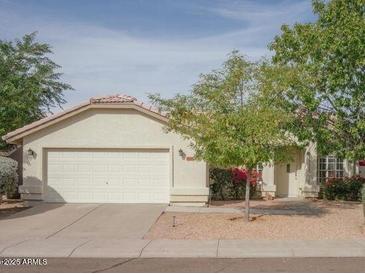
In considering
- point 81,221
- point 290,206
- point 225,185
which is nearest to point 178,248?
point 81,221

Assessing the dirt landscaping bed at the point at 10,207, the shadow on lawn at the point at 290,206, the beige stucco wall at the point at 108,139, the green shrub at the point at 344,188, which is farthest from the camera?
the green shrub at the point at 344,188

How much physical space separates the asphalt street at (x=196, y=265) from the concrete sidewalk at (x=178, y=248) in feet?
1.21

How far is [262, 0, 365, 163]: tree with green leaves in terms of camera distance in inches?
720

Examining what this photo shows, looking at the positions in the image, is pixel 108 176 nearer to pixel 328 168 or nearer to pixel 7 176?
pixel 7 176

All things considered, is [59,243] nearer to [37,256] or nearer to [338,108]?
[37,256]

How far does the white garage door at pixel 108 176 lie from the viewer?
2058cm

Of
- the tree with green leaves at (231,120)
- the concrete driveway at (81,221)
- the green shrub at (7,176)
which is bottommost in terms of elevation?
the concrete driveway at (81,221)

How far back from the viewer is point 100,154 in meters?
20.8

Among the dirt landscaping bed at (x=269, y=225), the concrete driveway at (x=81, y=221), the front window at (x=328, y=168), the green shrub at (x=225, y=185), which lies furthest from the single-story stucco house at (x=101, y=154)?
the front window at (x=328, y=168)

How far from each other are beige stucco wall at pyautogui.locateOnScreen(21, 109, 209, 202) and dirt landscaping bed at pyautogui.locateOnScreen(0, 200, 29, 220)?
55 cm

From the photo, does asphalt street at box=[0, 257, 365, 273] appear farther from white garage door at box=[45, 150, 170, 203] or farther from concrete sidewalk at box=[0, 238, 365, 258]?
white garage door at box=[45, 150, 170, 203]

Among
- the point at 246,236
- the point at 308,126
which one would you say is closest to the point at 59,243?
the point at 246,236

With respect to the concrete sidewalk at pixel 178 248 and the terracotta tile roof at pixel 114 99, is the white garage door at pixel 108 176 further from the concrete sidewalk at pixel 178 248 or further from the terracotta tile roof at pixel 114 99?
the concrete sidewalk at pixel 178 248

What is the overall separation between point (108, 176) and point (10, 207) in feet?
11.6
